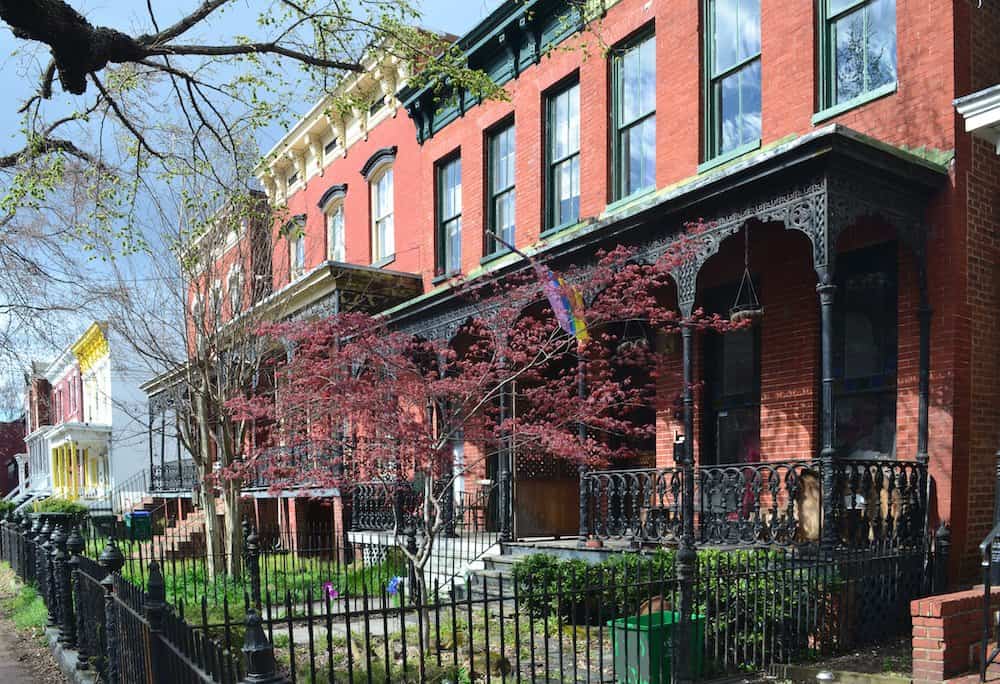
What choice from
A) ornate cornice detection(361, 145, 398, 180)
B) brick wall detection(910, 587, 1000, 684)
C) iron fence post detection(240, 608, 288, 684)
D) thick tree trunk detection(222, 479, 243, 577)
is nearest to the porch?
brick wall detection(910, 587, 1000, 684)

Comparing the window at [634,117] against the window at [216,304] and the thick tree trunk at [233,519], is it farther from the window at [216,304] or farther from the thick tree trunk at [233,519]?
the thick tree trunk at [233,519]

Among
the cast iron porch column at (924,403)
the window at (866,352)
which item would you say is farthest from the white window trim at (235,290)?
the cast iron porch column at (924,403)

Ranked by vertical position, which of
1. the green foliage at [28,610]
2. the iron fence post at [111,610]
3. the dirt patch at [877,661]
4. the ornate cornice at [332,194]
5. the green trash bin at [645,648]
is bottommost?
the green foliage at [28,610]

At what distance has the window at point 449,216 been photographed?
18.0 m

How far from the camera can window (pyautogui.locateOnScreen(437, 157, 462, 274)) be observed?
18.0m

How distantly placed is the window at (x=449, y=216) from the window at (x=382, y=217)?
7.29 feet

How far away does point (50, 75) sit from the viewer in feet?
33.0

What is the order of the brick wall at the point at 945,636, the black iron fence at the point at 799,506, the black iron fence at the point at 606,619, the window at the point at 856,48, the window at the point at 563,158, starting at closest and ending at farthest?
the black iron fence at the point at 606,619 < the brick wall at the point at 945,636 < the black iron fence at the point at 799,506 < the window at the point at 856,48 < the window at the point at 563,158

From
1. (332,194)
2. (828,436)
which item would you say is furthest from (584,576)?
(332,194)

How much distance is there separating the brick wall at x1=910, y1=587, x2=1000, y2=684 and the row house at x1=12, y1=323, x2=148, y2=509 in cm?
3115

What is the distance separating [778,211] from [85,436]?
39283mm

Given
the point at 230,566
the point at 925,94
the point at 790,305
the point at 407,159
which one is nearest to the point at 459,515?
the point at 230,566

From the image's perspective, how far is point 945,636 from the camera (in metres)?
7.01

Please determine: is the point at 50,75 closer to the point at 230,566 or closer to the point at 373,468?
the point at 373,468
